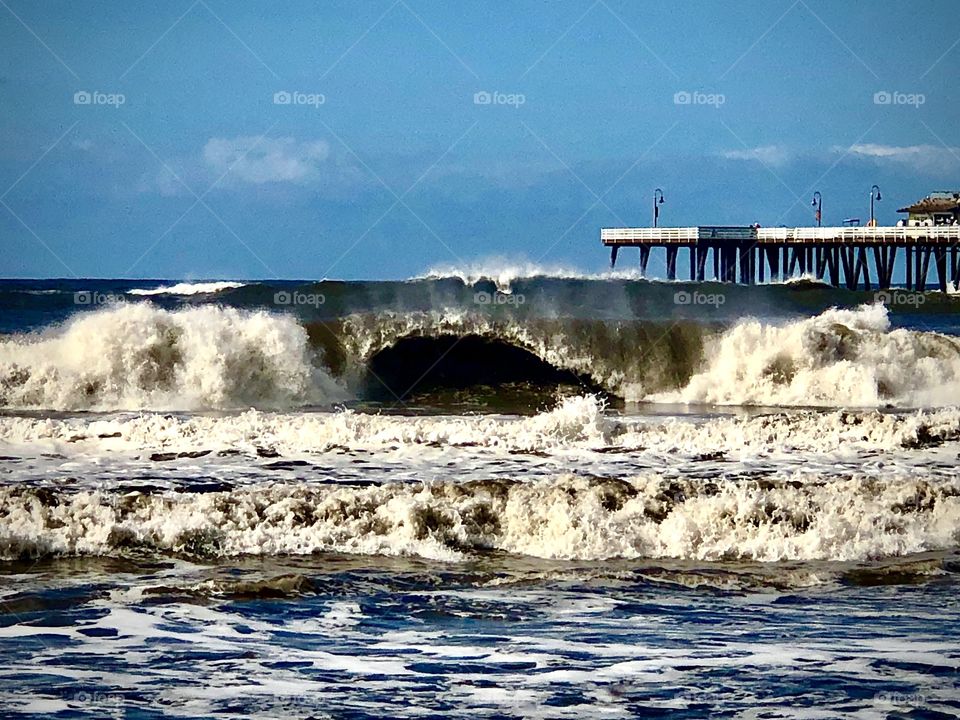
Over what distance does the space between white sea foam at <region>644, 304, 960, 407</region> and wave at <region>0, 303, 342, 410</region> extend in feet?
21.1

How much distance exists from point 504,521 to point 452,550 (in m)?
0.71

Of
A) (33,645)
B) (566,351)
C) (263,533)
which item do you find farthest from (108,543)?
(566,351)

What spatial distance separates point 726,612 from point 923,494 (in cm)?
416

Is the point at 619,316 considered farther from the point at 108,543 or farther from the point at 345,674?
the point at 345,674

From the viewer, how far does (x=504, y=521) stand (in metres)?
11.3

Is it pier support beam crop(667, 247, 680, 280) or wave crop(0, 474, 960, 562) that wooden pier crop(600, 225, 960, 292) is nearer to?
pier support beam crop(667, 247, 680, 280)

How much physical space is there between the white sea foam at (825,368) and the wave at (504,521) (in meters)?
11.7

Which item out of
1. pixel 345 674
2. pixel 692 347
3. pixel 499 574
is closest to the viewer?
pixel 345 674

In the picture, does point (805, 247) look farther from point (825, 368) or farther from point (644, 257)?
point (825, 368)

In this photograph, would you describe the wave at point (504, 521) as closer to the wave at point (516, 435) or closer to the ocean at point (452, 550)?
the ocean at point (452, 550)

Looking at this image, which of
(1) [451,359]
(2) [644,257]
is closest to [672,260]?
(2) [644,257]

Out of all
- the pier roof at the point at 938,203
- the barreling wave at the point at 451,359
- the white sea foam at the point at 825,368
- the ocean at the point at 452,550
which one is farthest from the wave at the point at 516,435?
the pier roof at the point at 938,203

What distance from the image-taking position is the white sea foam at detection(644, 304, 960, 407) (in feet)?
78.0

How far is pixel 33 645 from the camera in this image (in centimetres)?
782
